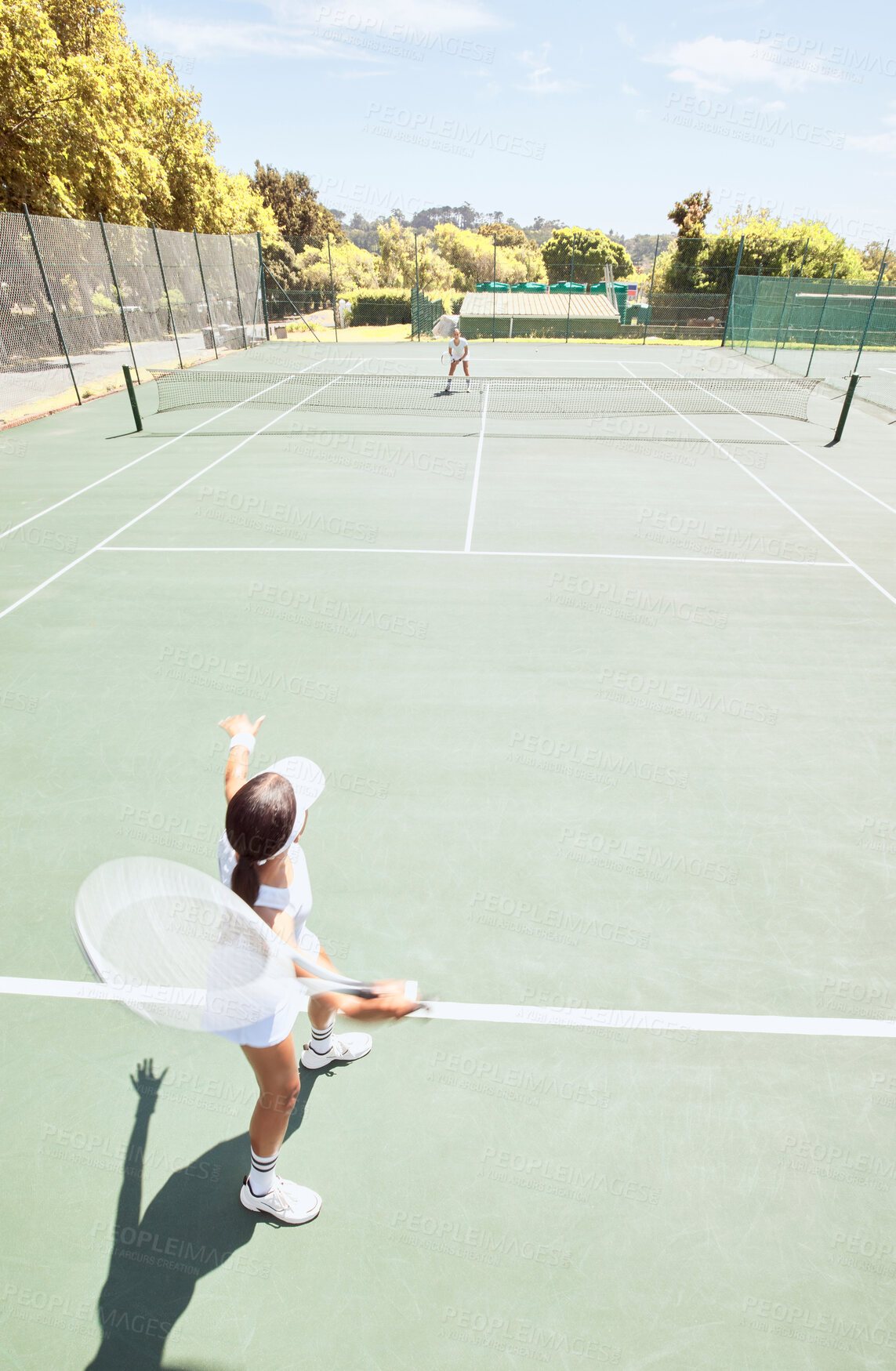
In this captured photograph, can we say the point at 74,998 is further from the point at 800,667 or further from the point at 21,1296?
the point at 800,667

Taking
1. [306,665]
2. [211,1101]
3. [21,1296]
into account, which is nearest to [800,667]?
[306,665]

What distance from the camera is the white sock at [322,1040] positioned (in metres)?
3.61

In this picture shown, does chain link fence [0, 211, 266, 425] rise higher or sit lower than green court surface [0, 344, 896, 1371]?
higher

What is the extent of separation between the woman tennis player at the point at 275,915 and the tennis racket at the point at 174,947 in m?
0.19

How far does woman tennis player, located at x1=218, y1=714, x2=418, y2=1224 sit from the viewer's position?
2416 mm

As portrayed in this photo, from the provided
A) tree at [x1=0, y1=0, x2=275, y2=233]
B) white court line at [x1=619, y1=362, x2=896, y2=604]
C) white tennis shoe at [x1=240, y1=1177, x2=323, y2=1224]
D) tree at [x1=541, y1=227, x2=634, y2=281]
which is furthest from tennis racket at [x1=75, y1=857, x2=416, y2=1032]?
tree at [x1=541, y1=227, x2=634, y2=281]

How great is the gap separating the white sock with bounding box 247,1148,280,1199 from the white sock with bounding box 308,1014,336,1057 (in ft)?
2.00

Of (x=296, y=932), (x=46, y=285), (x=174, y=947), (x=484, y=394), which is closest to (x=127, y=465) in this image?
(x=46, y=285)

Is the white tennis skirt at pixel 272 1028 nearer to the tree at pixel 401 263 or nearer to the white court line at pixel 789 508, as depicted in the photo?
the white court line at pixel 789 508

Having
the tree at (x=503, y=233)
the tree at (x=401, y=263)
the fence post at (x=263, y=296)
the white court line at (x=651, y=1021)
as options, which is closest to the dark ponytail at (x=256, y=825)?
the white court line at (x=651, y=1021)

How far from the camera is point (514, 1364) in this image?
2701 millimetres

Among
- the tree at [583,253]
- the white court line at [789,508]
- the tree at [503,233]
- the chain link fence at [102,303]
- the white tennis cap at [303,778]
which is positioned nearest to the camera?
the white tennis cap at [303,778]

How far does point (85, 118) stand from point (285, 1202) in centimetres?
2649

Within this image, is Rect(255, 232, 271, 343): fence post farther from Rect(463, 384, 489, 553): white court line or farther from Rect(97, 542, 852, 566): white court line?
Rect(97, 542, 852, 566): white court line
